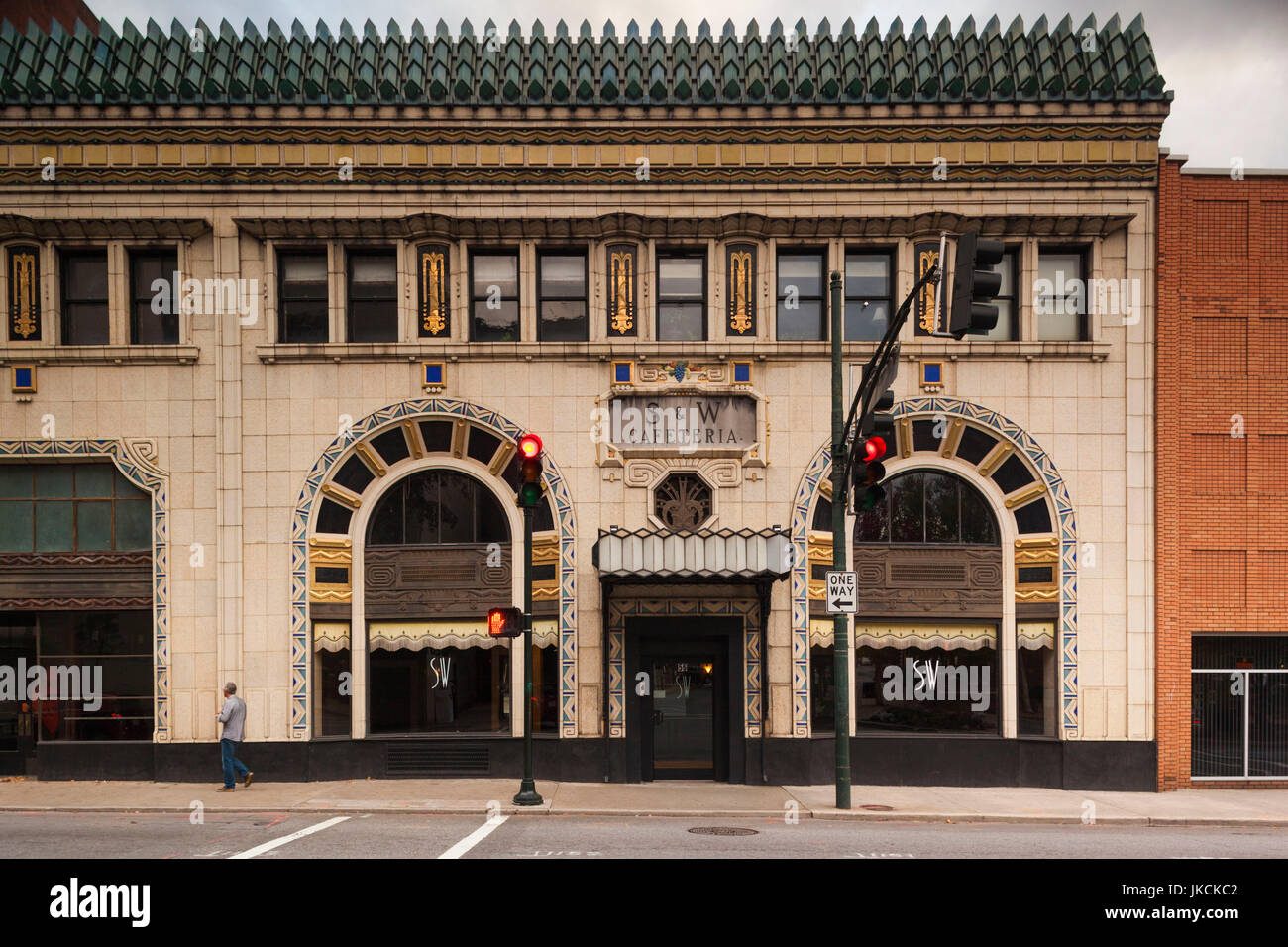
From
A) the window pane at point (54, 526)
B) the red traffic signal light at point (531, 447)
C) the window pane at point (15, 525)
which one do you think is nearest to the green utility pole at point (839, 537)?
the red traffic signal light at point (531, 447)

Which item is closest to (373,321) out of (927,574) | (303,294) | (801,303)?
(303,294)

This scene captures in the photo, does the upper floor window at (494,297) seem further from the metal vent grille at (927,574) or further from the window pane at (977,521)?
the window pane at (977,521)

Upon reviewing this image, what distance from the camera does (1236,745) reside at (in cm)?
1798

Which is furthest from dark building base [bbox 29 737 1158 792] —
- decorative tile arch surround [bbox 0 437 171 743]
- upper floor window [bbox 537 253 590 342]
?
upper floor window [bbox 537 253 590 342]

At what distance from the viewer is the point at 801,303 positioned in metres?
18.3

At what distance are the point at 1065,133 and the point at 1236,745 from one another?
11.4 metres

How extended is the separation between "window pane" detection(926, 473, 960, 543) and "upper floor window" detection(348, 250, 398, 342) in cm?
1020

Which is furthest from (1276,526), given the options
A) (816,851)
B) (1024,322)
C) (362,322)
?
(362,322)

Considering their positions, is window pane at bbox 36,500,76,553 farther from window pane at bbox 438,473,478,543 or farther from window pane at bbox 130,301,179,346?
window pane at bbox 438,473,478,543

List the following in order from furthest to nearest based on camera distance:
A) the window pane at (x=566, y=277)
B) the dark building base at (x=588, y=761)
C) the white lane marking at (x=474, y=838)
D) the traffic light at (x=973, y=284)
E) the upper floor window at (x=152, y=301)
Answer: the window pane at (x=566, y=277) < the upper floor window at (x=152, y=301) < the dark building base at (x=588, y=761) < the white lane marking at (x=474, y=838) < the traffic light at (x=973, y=284)

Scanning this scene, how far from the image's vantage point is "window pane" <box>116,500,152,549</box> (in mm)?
18047

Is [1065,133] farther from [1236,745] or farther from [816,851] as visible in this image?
[816,851]

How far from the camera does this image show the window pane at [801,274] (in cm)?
1834

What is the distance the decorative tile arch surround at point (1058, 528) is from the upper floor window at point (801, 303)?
2.10 metres
